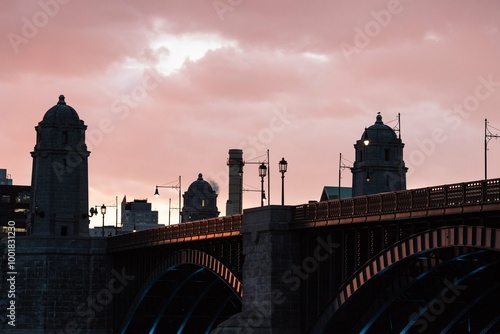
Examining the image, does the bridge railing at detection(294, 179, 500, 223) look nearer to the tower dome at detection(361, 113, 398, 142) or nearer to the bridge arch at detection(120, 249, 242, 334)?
the bridge arch at detection(120, 249, 242, 334)

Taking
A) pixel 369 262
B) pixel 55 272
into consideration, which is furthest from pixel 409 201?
pixel 55 272

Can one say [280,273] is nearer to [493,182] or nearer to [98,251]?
[493,182]

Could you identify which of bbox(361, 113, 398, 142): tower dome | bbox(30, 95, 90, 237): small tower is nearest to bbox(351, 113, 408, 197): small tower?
bbox(361, 113, 398, 142): tower dome

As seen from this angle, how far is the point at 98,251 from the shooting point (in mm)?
115688

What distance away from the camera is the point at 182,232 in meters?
93.2

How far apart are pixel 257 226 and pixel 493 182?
22340 millimetres

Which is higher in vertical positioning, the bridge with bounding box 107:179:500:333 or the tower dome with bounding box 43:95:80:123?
the tower dome with bounding box 43:95:80:123

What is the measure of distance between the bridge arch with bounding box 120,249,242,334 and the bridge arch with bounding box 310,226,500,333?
104ft

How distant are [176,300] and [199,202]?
3439 inches

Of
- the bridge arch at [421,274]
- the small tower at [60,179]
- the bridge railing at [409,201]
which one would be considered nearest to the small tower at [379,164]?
the small tower at [60,179]

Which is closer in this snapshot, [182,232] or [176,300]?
[182,232]

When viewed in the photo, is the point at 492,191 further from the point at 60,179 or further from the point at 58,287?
the point at 60,179

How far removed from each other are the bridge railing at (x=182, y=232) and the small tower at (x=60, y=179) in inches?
263

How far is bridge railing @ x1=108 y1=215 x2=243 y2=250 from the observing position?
8211 cm
